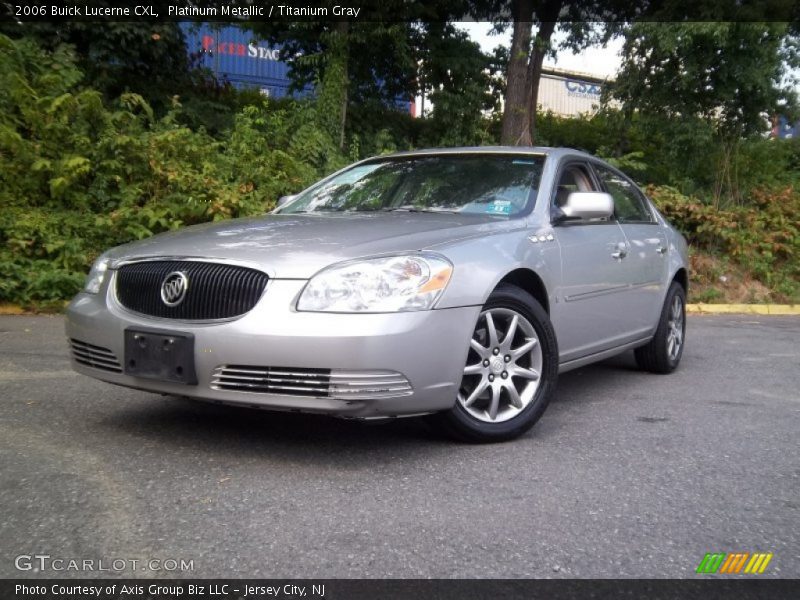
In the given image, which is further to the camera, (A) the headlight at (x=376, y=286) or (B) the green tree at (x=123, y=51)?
(B) the green tree at (x=123, y=51)

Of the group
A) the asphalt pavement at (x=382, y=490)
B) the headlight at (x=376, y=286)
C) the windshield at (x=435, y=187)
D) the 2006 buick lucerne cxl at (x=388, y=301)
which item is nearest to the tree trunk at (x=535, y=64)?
the windshield at (x=435, y=187)

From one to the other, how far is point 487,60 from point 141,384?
13653 mm

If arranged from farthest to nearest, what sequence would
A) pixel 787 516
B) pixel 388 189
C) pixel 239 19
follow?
pixel 239 19, pixel 388 189, pixel 787 516

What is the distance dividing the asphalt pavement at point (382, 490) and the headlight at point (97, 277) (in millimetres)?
682

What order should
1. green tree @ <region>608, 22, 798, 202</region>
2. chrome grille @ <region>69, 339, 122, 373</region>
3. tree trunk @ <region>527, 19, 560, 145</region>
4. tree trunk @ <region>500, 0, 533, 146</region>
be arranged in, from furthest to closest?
tree trunk @ <region>527, 19, 560, 145</region>
tree trunk @ <region>500, 0, 533, 146</region>
green tree @ <region>608, 22, 798, 202</region>
chrome grille @ <region>69, 339, 122, 373</region>

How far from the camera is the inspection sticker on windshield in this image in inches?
177

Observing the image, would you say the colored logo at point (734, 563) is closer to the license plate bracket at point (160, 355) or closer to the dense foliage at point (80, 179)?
the license plate bracket at point (160, 355)

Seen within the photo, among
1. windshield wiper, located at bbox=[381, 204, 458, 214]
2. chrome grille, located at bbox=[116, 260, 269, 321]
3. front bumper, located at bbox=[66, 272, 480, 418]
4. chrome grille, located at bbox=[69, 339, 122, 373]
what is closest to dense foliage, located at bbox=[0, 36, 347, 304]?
chrome grille, located at bbox=[69, 339, 122, 373]

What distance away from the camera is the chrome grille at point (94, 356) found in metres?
3.71

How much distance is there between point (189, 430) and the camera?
4.03 metres

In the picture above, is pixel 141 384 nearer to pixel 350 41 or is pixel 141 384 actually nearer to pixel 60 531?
pixel 60 531

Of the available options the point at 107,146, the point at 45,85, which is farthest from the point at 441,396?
the point at 45,85

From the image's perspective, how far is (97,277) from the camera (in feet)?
13.2

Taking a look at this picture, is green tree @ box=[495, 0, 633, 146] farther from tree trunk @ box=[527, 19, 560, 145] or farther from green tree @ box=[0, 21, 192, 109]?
green tree @ box=[0, 21, 192, 109]
